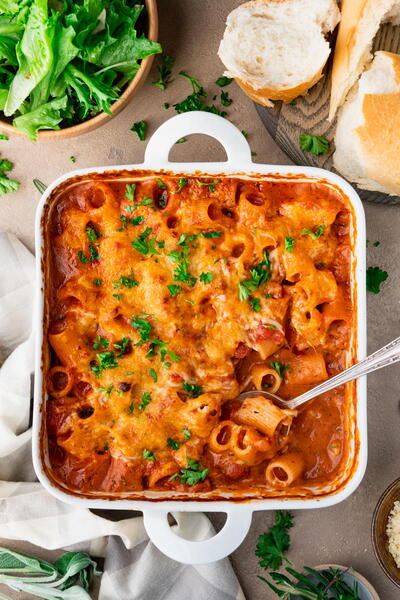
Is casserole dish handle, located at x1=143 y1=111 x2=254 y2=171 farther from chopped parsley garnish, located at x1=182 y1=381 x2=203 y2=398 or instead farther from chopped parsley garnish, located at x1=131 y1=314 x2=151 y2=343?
chopped parsley garnish, located at x1=182 y1=381 x2=203 y2=398

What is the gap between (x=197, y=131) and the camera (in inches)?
109

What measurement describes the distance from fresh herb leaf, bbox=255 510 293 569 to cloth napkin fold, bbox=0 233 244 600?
18 cm

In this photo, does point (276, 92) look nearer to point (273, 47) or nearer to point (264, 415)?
point (273, 47)

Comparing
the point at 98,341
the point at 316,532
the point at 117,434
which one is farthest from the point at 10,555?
the point at 316,532

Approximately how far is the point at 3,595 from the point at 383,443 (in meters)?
2.07

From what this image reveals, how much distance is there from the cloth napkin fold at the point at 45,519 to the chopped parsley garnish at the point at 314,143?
1.42 metres

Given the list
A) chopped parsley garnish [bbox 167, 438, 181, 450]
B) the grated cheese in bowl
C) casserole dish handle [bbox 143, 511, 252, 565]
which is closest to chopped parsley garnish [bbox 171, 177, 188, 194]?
chopped parsley garnish [bbox 167, 438, 181, 450]

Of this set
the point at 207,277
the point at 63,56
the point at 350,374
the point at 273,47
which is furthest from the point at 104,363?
the point at 273,47

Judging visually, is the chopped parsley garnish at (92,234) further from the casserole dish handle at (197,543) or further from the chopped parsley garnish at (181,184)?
the casserole dish handle at (197,543)

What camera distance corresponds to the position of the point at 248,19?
9.55 feet

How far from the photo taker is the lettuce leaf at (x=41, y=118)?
288 centimetres

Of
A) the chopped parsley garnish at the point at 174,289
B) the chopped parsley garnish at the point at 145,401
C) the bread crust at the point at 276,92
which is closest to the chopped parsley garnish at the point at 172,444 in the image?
the chopped parsley garnish at the point at 145,401

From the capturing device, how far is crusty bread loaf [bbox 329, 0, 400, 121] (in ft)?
8.93

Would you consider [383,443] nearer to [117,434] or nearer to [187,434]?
[187,434]
